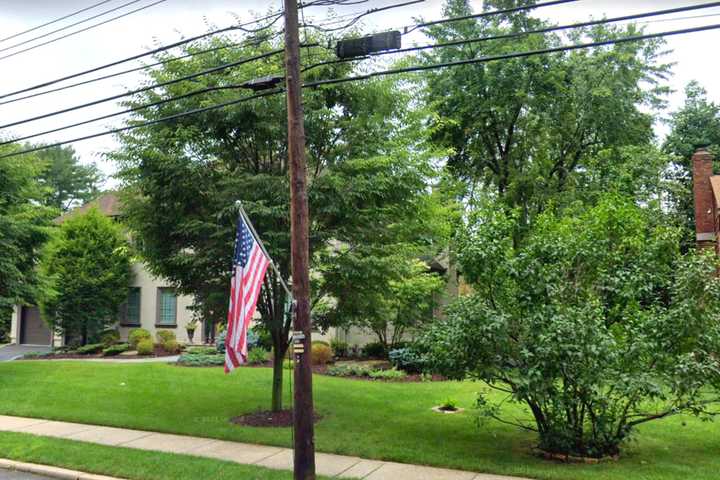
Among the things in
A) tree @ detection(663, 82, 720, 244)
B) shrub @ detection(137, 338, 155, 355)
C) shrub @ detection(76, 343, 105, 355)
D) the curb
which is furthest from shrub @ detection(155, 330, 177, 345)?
tree @ detection(663, 82, 720, 244)

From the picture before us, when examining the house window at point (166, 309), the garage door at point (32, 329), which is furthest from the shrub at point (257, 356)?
the garage door at point (32, 329)

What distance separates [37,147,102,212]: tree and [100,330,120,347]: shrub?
32.5 meters

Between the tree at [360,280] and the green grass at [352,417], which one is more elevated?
the tree at [360,280]

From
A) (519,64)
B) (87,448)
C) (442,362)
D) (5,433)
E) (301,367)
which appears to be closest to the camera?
(301,367)

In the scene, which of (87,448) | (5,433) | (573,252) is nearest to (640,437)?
(573,252)

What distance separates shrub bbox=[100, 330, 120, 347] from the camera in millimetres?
26406

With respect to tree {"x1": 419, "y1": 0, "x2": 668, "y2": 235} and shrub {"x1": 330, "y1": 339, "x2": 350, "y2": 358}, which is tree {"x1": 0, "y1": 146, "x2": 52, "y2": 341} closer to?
shrub {"x1": 330, "y1": 339, "x2": 350, "y2": 358}

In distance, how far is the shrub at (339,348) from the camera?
73.2 feet

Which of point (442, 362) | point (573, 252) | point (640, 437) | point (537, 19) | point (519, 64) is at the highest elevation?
point (537, 19)

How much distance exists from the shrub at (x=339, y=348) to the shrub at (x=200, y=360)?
423 cm

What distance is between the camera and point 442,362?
29.6 ft

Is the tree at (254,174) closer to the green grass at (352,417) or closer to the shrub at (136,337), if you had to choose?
the green grass at (352,417)

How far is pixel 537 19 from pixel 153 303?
21.4m

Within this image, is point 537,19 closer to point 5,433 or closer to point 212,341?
point 212,341
